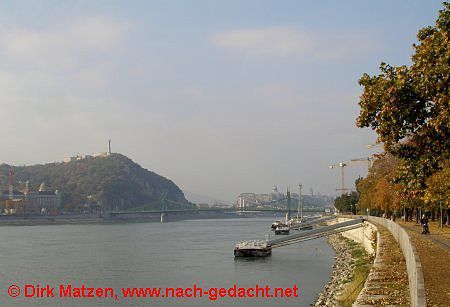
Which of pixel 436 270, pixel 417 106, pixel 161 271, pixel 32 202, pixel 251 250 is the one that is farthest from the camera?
pixel 32 202

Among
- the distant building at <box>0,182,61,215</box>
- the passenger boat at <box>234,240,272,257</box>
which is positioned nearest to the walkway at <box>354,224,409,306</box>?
the passenger boat at <box>234,240,272,257</box>

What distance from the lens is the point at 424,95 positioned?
1388 centimetres

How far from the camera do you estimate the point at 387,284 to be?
15047 mm

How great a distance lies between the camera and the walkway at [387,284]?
12906 millimetres

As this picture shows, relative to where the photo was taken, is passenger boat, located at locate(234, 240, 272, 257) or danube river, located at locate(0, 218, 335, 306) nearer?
danube river, located at locate(0, 218, 335, 306)

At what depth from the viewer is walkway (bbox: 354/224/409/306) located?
42.3 feet

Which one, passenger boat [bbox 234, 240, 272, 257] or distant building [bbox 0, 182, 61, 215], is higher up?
distant building [bbox 0, 182, 61, 215]

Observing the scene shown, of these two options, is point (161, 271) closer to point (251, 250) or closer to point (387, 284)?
point (251, 250)

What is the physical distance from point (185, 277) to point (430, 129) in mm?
23204

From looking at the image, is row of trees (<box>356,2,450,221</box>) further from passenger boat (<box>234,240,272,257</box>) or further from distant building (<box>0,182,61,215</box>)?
distant building (<box>0,182,61,215</box>)

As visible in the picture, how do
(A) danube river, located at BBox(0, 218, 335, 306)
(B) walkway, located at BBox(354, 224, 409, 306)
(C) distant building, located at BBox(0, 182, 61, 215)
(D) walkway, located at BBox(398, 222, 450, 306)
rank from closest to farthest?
1. (D) walkway, located at BBox(398, 222, 450, 306)
2. (B) walkway, located at BBox(354, 224, 409, 306)
3. (A) danube river, located at BBox(0, 218, 335, 306)
4. (C) distant building, located at BBox(0, 182, 61, 215)

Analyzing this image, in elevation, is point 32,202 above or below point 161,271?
above

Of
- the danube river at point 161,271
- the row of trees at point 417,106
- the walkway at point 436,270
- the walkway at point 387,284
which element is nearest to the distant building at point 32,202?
the danube river at point 161,271

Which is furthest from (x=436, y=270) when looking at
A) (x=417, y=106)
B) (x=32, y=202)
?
(x=32, y=202)
